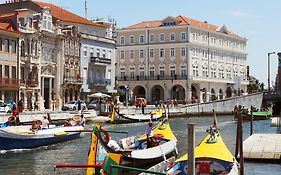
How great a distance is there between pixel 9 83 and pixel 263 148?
32439mm

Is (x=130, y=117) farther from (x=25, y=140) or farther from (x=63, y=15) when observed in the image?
(x=25, y=140)

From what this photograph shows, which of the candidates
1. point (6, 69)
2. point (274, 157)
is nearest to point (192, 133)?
point (274, 157)

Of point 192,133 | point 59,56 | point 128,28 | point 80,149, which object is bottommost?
point 80,149

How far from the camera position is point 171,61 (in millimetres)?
89250

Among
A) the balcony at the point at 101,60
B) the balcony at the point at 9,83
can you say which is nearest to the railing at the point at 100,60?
the balcony at the point at 101,60

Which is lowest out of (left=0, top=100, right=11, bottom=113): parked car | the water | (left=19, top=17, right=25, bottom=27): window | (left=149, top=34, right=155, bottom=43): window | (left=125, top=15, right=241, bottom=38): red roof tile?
the water

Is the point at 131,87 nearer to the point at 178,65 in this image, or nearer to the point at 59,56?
the point at 178,65

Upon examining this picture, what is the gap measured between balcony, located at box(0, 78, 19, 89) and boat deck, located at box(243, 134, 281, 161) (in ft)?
95.6

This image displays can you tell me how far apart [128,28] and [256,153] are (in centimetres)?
6987

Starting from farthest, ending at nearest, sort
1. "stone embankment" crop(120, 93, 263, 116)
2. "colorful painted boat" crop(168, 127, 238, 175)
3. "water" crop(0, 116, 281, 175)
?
"stone embankment" crop(120, 93, 263, 116) < "water" crop(0, 116, 281, 175) < "colorful painted boat" crop(168, 127, 238, 175)

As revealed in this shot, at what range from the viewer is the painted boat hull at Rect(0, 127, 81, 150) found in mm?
28359

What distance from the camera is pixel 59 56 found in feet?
203

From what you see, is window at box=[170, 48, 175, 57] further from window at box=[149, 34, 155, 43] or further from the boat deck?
the boat deck

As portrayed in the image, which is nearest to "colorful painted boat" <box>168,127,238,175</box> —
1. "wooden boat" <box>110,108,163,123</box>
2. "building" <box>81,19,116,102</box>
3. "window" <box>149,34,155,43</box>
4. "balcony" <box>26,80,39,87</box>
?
"wooden boat" <box>110,108,163,123</box>
